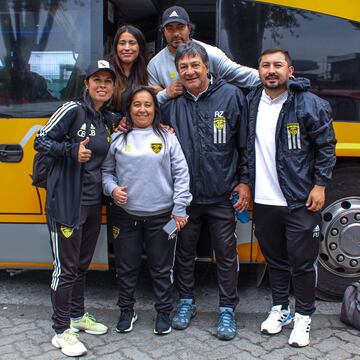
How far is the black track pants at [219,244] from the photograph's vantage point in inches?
126

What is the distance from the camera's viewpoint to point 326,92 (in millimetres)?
3418

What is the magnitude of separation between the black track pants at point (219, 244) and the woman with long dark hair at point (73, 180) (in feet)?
2.00

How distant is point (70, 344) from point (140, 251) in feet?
2.30

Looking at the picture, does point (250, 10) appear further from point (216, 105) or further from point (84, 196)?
point (84, 196)

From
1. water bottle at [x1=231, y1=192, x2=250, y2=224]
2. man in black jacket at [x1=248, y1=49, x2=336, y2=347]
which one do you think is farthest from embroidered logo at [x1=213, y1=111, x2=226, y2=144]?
water bottle at [x1=231, y1=192, x2=250, y2=224]

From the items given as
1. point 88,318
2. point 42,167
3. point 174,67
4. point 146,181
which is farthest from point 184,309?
point 174,67

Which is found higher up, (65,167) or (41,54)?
(41,54)

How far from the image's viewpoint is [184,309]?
3379 millimetres

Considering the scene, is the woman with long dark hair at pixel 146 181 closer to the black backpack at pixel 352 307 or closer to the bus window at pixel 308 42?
the bus window at pixel 308 42

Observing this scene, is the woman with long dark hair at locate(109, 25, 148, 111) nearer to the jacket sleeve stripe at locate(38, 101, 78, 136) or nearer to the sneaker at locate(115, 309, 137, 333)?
the jacket sleeve stripe at locate(38, 101, 78, 136)

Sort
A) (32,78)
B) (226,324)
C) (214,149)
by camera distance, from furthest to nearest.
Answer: (32,78) < (226,324) < (214,149)

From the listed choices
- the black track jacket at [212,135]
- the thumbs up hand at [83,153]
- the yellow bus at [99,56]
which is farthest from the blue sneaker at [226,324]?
the thumbs up hand at [83,153]

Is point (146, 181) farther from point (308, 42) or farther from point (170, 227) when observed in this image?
point (308, 42)

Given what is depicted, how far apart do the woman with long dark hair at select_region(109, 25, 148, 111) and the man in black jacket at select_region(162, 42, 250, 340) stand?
0.28 m
